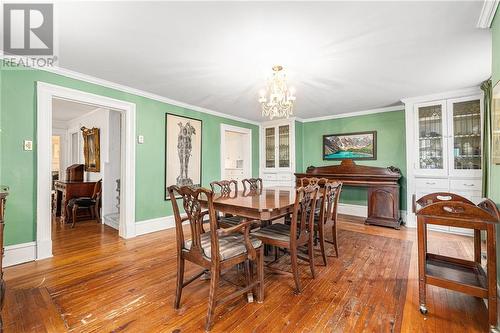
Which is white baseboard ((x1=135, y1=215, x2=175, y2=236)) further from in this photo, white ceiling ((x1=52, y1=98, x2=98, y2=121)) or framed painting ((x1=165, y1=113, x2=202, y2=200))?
white ceiling ((x1=52, y1=98, x2=98, y2=121))

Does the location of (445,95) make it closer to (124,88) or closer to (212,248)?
(212,248)

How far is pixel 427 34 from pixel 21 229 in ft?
15.6

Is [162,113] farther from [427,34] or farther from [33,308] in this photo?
[427,34]

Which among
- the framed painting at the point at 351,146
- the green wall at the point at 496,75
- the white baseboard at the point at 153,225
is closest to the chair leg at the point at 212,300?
the green wall at the point at 496,75

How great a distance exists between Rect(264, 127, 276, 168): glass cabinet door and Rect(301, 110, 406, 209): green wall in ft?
2.73

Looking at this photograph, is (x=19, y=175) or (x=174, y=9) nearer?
(x=174, y=9)

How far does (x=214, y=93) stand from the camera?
386 cm

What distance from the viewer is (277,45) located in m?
2.36

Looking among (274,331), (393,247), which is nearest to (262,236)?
(274,331)

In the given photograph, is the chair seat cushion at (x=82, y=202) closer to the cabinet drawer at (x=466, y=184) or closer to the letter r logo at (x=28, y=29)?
the letter r logo at (x=28, y=29)

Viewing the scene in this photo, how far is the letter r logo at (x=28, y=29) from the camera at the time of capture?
1.87 m

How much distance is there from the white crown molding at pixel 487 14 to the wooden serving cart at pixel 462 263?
1500 mm

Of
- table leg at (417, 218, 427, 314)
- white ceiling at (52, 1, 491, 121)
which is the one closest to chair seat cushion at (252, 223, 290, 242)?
table leg at (417, 218, 427, 314)

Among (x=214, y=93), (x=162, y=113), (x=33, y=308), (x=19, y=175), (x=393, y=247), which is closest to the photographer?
(x=33, y=308)
